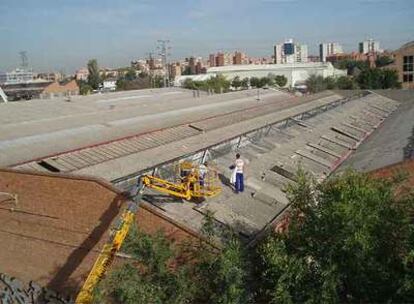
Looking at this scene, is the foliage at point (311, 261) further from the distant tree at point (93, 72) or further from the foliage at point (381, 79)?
the distant tree at point (93, 72)

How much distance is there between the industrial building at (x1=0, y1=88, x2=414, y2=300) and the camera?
14.5 m

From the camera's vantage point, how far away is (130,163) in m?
17.8

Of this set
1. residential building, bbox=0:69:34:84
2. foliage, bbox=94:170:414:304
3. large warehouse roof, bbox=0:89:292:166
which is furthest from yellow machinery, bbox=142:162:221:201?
residential building, bbox=0:69:34:84

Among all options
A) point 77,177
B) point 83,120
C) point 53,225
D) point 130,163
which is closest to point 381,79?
point 83,120

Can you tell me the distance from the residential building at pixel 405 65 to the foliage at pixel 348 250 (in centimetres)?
6474

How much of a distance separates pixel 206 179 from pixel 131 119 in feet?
41.6

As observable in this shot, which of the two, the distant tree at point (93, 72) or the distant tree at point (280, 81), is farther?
the distant tree at point (93, 72)

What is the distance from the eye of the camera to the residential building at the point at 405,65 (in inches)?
2719

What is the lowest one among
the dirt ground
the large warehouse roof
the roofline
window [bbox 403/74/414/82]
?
the dirt ground

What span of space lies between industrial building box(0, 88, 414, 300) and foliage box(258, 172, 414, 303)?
1.56 meters

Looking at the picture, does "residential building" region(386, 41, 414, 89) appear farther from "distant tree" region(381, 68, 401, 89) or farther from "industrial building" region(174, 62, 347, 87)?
"industrial building" region(174, 62, 347, 87)

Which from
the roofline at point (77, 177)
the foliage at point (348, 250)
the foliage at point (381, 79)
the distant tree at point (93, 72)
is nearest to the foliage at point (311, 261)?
the foliage at point (348, 250)

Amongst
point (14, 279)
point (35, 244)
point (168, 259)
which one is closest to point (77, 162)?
point (35, 244)

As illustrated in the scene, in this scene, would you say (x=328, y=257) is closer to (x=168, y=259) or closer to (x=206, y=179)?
(x=168, y=259)
